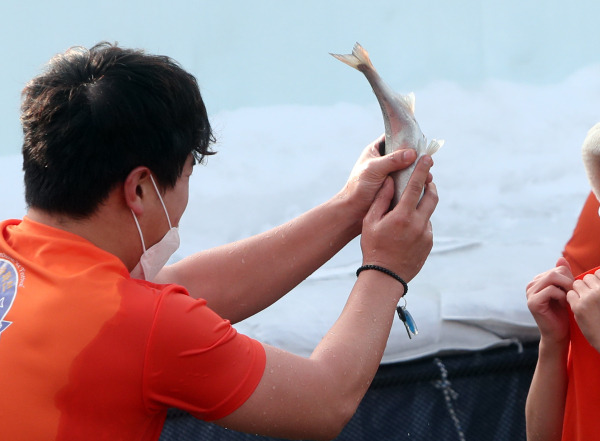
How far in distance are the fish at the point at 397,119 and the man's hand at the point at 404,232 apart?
0.05 meters

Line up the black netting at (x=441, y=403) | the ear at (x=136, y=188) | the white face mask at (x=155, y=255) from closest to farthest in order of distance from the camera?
the ear at (x=136, y=188) → the white face mask at (x=155, y=255) → the black netting at (x=441, y=403)

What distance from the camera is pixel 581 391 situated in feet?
4.76

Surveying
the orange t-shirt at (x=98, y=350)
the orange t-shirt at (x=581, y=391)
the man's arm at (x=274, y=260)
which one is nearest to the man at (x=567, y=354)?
the orange t-shirt at (x=581, y=391)

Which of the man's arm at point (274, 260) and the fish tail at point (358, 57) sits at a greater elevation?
the fish tail at point (358, 57)

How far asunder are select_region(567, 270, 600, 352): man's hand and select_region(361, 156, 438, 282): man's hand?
0.30m

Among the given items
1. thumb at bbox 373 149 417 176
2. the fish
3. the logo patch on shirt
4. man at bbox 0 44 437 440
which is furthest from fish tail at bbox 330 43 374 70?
the logo patch on shirt

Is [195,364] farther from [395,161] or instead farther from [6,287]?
[395,161]

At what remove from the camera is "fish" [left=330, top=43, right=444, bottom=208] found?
1.46 meters

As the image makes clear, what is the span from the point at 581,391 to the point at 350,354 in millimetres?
524

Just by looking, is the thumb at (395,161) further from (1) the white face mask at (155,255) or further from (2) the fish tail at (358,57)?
(1) the white face mask at (155,255)

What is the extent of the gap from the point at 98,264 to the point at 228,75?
148 cm

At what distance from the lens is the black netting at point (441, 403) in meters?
2.08

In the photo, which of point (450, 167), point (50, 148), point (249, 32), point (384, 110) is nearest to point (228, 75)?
point (249, 32)

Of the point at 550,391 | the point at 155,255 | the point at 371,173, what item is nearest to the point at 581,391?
the point at 550,391
